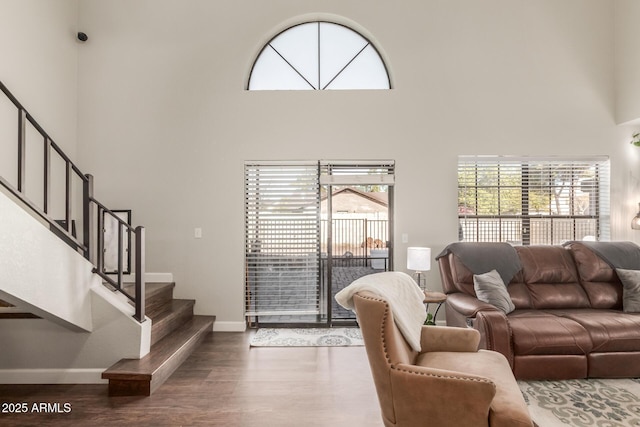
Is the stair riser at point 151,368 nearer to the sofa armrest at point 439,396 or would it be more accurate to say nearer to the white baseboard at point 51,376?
the white baseboard at point 51,376

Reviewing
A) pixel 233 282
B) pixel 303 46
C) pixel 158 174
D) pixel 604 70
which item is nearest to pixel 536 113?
pixel 604 70

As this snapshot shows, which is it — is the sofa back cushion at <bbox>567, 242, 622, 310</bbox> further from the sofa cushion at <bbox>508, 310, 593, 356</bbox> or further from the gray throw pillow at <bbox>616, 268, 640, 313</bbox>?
the sofa cushion at <bbox>508, 310, 593, 356</bbox>

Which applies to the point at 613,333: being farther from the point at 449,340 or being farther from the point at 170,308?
the point at 170,308

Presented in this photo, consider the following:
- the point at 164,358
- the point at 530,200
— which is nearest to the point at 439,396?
the point at 164,358

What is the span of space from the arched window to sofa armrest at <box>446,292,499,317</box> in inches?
109

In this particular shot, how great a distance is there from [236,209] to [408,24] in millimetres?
3234

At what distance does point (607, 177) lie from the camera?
440cm

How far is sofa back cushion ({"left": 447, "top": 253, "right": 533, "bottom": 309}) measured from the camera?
11.6 ft

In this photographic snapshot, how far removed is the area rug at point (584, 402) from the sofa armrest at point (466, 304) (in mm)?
660

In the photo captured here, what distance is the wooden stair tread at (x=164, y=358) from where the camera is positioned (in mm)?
2723

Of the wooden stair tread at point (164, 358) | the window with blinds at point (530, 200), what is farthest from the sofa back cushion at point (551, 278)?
the wooden stair tread at point (164, 358)

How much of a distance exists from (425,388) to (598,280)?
10.1ft

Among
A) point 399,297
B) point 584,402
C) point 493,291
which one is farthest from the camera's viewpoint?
point 493,291

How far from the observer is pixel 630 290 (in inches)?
134
